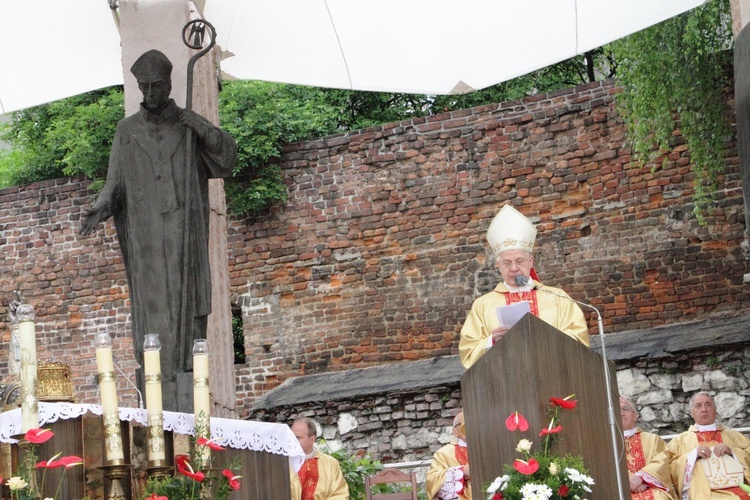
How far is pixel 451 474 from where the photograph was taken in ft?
24.8

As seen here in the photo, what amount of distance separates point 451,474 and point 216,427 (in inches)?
126

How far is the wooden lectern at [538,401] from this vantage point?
5.12 meters

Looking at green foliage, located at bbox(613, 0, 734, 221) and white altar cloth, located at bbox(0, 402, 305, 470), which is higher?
green foliage, located at bbox(613, 0, 734, 221)

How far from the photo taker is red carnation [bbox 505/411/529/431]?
16.2ft

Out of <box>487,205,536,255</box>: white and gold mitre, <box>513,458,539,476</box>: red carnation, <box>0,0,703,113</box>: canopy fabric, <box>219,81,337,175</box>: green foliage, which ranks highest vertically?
<box>219,81,337,175</box>: green foliage

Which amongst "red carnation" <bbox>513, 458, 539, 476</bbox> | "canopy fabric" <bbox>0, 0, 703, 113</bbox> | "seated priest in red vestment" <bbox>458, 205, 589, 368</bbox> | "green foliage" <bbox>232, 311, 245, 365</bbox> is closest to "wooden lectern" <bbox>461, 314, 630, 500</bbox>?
"red carnation" <bbox>513, 458, 539, 476</bbox>

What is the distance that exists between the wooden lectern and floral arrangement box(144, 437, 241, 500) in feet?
4.46

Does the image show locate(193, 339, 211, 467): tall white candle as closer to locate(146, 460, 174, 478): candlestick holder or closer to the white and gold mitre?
locate(146, 460, 174, 478): candlestick holder

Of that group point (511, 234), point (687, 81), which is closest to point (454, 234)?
point (687, 81)

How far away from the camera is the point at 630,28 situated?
30.5 feet

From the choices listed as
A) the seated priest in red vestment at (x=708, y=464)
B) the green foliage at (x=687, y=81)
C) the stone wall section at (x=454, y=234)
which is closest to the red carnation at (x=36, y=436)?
the seated priest in red vestment at (x=708, y=464)

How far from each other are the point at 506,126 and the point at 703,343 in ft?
11.2

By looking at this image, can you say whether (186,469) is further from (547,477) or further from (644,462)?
(644,462)

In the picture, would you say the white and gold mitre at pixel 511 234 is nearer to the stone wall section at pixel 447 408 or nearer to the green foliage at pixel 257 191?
the stone wall section at pixel 447 408
